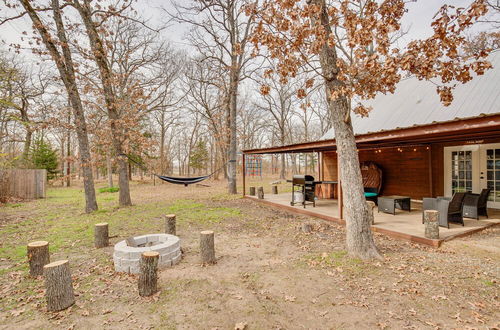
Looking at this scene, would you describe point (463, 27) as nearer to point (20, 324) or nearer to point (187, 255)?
point (187, 255)

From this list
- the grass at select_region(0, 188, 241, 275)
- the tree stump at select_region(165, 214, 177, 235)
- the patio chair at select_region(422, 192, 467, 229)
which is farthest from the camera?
the tree stump at select_region(165, 214, 177, 235)

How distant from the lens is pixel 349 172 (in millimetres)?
4055

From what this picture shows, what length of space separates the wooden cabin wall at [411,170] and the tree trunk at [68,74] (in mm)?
10347

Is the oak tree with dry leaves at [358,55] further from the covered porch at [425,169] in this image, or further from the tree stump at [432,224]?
the tree stump at [432,224]

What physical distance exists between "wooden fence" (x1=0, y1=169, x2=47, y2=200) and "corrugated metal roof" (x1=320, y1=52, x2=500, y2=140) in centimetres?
1465

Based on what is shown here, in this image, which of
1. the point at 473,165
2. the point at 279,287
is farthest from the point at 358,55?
the point at 473,165

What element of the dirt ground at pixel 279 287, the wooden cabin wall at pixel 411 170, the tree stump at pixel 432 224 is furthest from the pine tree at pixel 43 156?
the tree stump at pixel 432 224

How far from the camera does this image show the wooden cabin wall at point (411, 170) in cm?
830

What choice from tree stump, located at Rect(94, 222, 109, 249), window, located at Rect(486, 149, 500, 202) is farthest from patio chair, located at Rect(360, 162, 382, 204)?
tree stump, located at Rect(94, 222, 109, 249)

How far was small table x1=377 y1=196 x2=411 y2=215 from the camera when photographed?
6801mm

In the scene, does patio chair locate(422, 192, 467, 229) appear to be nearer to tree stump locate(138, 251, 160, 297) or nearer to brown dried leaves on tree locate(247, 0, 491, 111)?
brown dried leaves on tree locate(247, 0, 491, 111)

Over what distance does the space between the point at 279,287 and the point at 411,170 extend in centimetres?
789

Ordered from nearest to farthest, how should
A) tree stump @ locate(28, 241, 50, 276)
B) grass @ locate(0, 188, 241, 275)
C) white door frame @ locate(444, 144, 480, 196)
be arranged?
tree stump @ locate(28, 241, 50, 276) → grass @ locate(0, 188, 241, 275) → white door frame @ locate(444, 144, 480, 196)

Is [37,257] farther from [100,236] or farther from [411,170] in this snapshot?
[411,170]
